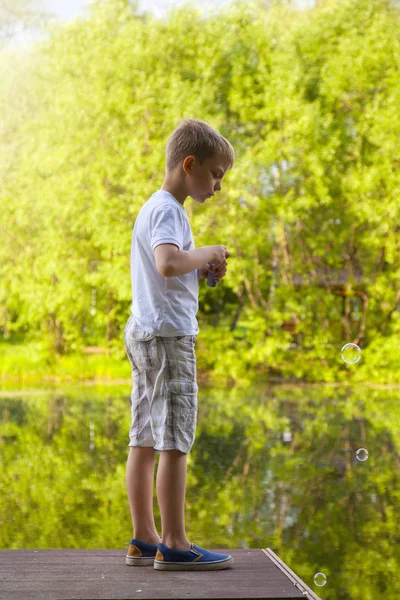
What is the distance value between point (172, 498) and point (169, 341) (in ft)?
1.47

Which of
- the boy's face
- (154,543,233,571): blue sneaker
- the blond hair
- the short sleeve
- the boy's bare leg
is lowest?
(154,543,233,571): blue sneaker

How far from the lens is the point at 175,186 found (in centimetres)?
287

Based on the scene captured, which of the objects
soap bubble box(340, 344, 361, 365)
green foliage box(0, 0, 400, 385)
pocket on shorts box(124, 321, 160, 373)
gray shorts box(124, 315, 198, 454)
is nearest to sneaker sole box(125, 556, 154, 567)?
gray shorts box(124, 315, 198, 454)

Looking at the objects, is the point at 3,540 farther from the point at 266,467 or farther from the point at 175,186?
the point at 266,467

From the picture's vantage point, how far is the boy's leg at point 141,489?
2.80m

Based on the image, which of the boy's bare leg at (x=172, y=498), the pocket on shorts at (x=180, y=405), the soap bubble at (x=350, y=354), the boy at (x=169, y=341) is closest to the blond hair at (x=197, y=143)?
the boy at (x=169, y=341)

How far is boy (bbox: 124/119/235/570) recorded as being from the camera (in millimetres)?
2699

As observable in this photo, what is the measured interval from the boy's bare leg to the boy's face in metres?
0.77

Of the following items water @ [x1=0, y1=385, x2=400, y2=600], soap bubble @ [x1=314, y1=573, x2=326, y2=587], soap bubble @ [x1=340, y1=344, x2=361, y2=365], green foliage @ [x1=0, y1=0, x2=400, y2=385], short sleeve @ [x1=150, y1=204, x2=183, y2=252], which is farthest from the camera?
green foliage @ [x1=0, y1=0, x2=400, y2=385]

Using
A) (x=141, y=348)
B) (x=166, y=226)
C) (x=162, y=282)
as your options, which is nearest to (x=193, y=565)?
(x=141, y=348)

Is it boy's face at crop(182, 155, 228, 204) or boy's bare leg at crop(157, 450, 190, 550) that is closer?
boy's bare leg at crop(157, 450, 190, 550)

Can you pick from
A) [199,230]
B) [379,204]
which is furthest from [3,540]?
[379,204]

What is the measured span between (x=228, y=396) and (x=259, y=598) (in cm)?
969

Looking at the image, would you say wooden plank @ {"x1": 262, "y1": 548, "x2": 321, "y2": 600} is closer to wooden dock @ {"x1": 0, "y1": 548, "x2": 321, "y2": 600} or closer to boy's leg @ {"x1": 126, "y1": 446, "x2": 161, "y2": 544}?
wooden dock @ {"x1": 0, "y1": 548, "x2": 321, "y2": 600}
